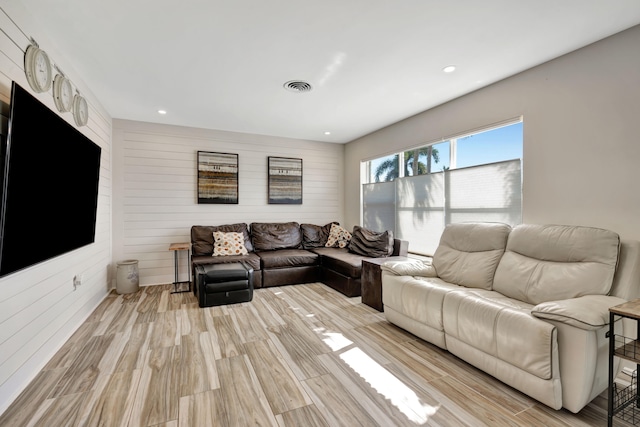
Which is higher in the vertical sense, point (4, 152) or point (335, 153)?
point (335, 153)

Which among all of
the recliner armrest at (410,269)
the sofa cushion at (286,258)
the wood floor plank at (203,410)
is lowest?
the wood floor plank at (203,410)

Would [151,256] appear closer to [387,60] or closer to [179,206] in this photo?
[179,206]

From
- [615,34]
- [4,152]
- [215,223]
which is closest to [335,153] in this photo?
[215,223]

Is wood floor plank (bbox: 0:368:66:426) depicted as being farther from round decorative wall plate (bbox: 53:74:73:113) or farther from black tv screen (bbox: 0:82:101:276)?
round decorative wall plate (bbox: 53:74:73:113)

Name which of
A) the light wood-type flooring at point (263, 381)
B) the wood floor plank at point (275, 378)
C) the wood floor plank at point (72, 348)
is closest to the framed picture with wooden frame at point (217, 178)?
the light wood-type flooring at point (263, 381)

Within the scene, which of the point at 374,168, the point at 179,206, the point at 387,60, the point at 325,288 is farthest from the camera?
the point at 374,168

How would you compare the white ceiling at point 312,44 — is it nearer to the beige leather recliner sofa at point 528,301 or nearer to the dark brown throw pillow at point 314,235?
the beige leather recliner sofa at point 528,301

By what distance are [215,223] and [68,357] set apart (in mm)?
2787

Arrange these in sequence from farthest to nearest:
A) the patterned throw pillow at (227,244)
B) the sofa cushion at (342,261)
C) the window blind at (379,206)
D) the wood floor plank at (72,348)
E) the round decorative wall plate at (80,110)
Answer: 1. the window blind at (379,206)
2. the patterned throw pillow at (227,244)
3. the sofa cushion at (342,261)
4. the round decorative wall plate at (80,110)
5. the wood floor plank at (72,348)

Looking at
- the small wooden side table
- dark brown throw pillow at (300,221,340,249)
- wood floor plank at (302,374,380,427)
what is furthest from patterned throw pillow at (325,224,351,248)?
wood floor plank at (302,374,380,427)

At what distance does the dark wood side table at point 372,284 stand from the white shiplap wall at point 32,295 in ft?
9.64

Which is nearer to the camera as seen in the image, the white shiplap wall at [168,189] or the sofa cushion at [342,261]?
the sofa cushion at [342,261]

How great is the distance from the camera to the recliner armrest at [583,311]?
156 cm

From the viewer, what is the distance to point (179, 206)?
15.3 feet
